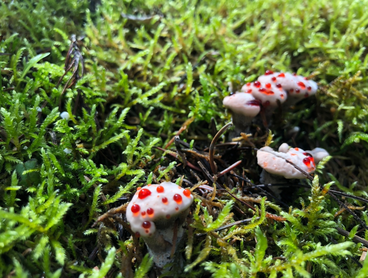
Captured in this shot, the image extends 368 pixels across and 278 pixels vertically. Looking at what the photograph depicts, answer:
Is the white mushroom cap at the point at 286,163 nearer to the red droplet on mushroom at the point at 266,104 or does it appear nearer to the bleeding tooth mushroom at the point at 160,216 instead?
the red droplet on mushroom at the point at 266,104

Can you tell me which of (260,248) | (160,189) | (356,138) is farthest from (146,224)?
(356,138)

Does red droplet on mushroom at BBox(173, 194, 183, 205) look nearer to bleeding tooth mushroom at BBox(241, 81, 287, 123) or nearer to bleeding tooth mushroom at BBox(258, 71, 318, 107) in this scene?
bleeding tooth mushroom at BBox(241, 81, 287, 123)

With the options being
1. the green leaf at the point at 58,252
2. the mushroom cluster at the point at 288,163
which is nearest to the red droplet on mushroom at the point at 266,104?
the mushroom cluster at the point at 288,163

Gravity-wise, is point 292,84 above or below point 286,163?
above

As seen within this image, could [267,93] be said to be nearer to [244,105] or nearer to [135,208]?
[244,105]

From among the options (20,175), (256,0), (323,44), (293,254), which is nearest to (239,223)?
(293,254)
